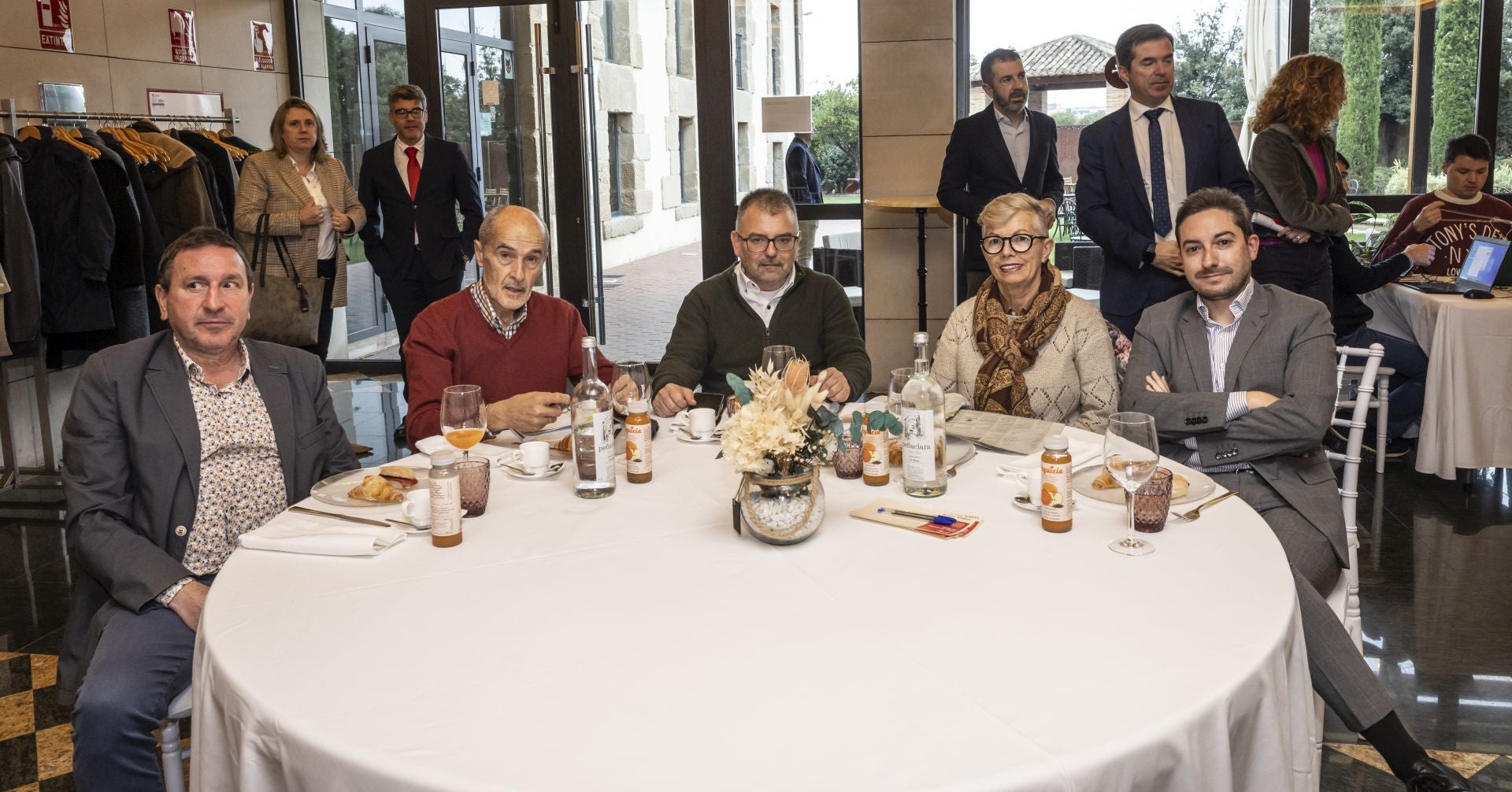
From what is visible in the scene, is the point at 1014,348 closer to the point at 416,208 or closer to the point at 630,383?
the point at 630,383

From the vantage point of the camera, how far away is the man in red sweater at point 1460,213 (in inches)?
212

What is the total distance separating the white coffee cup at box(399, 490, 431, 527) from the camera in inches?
80.3

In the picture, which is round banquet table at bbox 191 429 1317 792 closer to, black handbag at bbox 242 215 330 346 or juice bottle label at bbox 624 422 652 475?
juice bottle label at bbox 624 422 652 475

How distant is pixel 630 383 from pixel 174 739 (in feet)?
3.50

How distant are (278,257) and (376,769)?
15.7 ft

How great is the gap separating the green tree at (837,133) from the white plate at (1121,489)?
4905 mm

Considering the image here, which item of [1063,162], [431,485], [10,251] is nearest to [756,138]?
[1063,162]

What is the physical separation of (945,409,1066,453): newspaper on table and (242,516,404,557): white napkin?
1174mm

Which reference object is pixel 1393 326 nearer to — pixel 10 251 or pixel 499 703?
pixel 499 703

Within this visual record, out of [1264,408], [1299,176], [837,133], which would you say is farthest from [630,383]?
[837,133]

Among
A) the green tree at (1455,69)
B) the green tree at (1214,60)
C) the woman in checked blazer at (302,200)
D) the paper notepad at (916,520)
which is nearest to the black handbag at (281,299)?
the woman in checked blazer at (302,200)

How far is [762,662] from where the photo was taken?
1.48 m

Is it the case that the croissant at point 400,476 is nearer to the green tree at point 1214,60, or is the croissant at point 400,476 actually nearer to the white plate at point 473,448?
the white plate at point 473,448

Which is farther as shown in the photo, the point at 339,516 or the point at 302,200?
the point at 302,200
